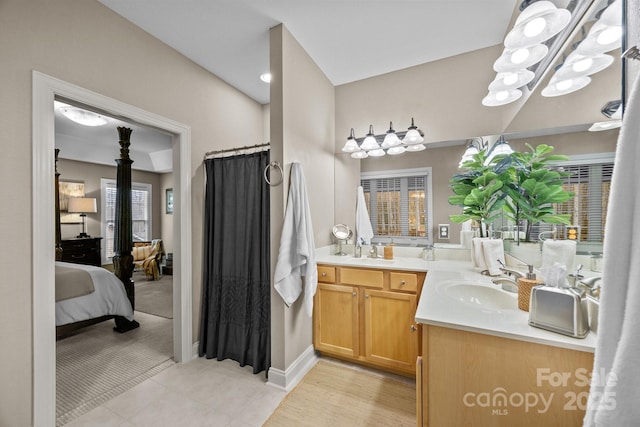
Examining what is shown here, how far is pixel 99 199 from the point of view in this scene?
5090mm

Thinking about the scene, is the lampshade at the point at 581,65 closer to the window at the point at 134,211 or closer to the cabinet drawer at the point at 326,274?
the cabinet drawer at the point at 326,274

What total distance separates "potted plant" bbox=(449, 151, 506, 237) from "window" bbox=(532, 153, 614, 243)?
1.20ft

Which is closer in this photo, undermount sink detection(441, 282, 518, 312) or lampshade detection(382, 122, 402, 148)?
undermount sink detection(441, 282, 518, 312)

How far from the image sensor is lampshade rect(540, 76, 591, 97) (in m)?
1.07

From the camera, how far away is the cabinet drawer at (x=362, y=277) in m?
1.96

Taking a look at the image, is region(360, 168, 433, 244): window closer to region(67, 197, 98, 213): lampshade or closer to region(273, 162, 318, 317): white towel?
region(273, 162, 318, 317): white towel

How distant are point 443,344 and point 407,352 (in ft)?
3.29

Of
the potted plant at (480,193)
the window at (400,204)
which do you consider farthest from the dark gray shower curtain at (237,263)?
the potted plant at (480,193)

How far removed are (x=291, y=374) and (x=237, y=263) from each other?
97 cm

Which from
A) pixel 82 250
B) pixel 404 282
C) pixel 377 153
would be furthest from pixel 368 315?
pixel 82 250

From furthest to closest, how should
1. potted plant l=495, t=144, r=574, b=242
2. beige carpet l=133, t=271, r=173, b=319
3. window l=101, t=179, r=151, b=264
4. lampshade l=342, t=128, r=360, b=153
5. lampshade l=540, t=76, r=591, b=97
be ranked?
1. window l=101, t=179, r=151, b=264
2. beige carpet l=133, t=271, r=173, b=319
3. lampshade l=342, t=128, r=360, b=153
4. potted plant l=495, t=144, r=574, b=242
5. lampshade l=540, t=76, r=591, b=97

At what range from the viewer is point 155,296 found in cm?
405

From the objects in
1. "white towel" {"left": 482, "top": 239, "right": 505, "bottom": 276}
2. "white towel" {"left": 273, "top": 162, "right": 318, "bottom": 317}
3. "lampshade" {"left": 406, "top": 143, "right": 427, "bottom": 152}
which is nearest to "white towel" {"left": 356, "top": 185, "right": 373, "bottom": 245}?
"lampshade" {"left": 406, "top": 143, "right": 427, "bottom": 152}

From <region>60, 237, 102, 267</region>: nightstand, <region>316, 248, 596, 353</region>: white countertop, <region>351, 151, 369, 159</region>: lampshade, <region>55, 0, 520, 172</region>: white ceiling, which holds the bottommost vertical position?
<region>60, 237, 102, 267</region>: nightstand
